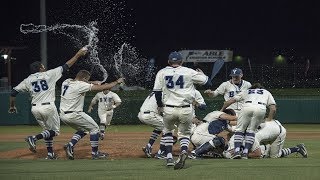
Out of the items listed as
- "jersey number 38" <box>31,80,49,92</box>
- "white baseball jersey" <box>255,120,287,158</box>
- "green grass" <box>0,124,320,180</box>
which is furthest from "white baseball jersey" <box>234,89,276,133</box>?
"jersey number 38" <box>31,80,49,92</box>

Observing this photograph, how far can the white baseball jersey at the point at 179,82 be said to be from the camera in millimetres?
10992

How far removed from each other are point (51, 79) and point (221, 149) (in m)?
3.59

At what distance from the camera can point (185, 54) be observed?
1670 inches

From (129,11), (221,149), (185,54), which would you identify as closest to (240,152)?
(221,149)

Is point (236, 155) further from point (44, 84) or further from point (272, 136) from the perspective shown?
point (44, 84)

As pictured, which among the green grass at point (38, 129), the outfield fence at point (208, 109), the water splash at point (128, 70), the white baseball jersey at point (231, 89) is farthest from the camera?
the water splash at point (128, 70)

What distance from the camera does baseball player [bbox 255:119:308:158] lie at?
511 inches

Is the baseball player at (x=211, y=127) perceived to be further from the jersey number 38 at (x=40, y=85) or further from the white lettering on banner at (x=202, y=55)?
the white lettering on banner at (x=202, y=55)

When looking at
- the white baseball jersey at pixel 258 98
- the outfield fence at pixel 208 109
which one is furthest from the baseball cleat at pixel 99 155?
the outfield fence at pixel 208 109

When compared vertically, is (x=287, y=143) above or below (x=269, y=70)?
below

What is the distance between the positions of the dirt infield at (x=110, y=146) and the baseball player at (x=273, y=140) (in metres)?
2.04

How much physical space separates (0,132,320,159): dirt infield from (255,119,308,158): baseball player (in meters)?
2.04

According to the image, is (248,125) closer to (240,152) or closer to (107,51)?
(240,152)

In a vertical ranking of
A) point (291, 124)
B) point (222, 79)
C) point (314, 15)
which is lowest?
point (291, 124)
